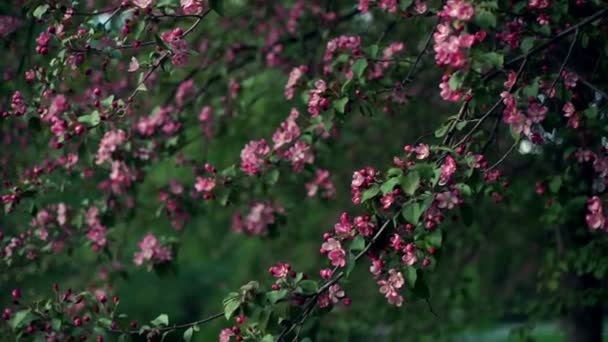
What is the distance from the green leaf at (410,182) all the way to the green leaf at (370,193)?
12 centimetres

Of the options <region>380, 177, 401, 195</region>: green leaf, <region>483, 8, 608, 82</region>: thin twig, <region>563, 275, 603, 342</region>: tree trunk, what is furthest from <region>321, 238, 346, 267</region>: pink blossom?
<region>563, 275, 603, 342</region>: tree trunk

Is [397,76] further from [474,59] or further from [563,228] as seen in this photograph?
[563,228]

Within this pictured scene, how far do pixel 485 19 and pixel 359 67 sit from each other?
986 mm

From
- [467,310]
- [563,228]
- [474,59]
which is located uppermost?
[474,59]

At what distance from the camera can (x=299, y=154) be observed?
4215 mm

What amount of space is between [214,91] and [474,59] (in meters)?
3.12

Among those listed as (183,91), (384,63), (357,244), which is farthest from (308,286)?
(183,91)

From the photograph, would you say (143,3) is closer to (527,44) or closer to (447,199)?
(447,199)

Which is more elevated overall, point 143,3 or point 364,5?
point 143,3

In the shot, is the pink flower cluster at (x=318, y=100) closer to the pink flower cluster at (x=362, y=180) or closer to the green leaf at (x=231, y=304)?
the pink flower cluster at (x=362, y=180)

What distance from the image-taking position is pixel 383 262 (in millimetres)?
3227

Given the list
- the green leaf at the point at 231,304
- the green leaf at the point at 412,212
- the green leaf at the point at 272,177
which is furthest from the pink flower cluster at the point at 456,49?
the green leaf at the point at 272,177

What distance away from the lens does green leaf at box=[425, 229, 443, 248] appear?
10.1 ft

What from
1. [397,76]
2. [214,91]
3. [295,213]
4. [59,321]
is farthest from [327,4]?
[59,321]
